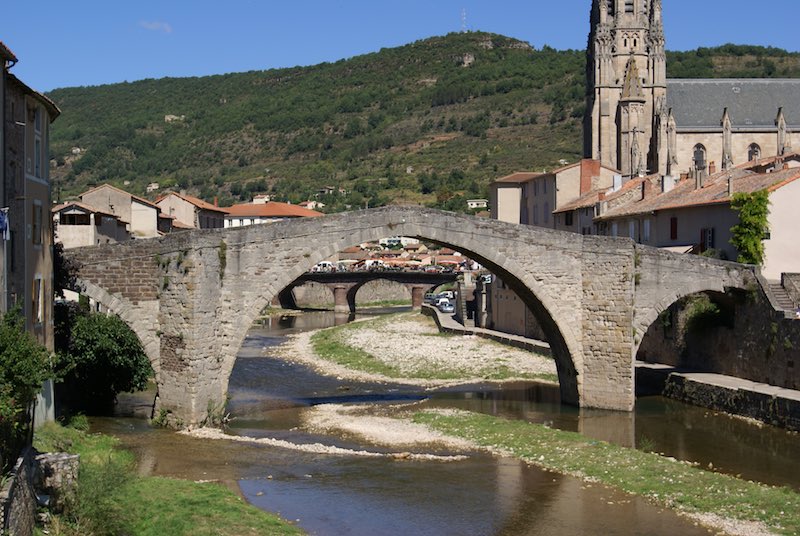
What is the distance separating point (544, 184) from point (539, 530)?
4024cm

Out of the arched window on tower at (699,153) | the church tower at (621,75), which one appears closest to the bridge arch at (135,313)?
the church tower at (621,75)

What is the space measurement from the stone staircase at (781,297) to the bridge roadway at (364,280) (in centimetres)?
5435

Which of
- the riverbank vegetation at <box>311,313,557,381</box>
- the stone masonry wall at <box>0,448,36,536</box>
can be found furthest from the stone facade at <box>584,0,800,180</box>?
the stone masonry wall at <box>0,448,36,536</box>

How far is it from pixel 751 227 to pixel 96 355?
21.8 meters

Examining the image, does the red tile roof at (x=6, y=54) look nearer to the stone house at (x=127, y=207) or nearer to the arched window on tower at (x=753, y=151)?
the stone house at (x=127, y=207)

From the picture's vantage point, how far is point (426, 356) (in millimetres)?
47094

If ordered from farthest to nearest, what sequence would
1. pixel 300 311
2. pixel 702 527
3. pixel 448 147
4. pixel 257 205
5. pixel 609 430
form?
pixel 448 147 < pixel 257 205 < pixel 300 311 < pixel 609 430 < pixel 702 527

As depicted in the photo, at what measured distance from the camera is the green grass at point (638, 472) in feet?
67.2

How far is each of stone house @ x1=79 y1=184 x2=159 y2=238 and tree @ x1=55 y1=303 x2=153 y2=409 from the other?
1789cm

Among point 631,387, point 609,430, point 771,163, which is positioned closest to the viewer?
point 609,430

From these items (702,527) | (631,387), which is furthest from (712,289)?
(702,527)

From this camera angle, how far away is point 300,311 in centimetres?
9394

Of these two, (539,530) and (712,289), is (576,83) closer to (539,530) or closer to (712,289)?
(712,289)

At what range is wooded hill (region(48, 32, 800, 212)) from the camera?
505ft
